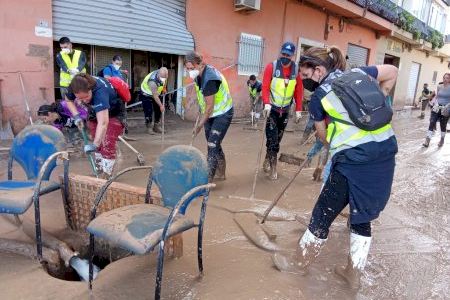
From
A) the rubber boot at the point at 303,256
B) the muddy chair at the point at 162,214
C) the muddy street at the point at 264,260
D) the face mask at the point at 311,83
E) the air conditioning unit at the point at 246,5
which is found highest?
the air conditioning unit at the point at 246,5

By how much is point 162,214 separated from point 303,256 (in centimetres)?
107

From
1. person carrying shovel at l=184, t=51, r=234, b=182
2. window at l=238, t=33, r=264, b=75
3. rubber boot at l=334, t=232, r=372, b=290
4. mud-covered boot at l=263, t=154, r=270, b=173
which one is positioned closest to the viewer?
rubber boot at l=334, t=232, r=372, b=290

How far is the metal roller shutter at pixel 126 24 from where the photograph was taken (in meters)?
6.87

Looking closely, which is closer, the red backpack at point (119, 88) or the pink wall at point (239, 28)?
the red backpack at point (119, 88)

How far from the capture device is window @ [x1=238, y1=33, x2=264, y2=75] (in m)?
10.7

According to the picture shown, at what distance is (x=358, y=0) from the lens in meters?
13.7

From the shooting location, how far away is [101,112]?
11.6 feet

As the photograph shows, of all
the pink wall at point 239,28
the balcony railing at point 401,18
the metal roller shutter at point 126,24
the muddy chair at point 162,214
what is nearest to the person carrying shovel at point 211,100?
the muddy chair at point 162,214

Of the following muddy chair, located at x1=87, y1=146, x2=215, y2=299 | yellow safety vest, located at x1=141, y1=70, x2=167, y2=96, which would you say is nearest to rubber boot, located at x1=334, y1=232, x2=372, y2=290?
muddy chair, located at x1=87, y1=146, x2=215, y2=299

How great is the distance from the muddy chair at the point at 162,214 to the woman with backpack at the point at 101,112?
113 centimetres

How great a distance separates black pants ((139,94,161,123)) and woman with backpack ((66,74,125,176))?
3550mm

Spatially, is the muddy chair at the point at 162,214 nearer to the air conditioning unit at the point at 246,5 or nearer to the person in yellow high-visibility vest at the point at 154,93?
the person in yellow high-visibility vest at the point at 154,93

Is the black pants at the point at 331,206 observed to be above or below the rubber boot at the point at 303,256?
above

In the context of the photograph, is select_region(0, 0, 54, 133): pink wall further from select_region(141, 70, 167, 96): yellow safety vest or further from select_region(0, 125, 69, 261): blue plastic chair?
select_region(0, 125, 69, 261): blue plastic chair
